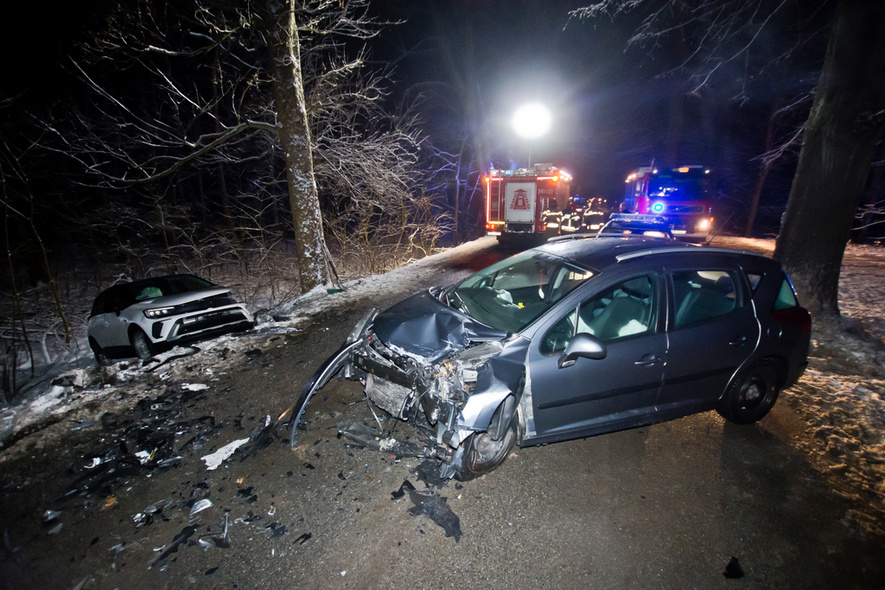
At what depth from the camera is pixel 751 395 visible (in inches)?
142

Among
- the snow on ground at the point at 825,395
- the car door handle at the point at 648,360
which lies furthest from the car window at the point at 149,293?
the car door handle at the point at 648,360

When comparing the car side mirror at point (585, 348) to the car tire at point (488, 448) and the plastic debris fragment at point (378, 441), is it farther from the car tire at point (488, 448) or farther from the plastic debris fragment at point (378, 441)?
the plastic debris fragment at point (378, 441)

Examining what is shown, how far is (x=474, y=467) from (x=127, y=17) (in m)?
9.82

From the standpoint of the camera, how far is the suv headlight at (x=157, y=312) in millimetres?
5328

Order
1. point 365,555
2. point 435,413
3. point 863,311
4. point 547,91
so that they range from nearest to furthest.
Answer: point 365,555, point 435,413, point 863,311, point 547,91

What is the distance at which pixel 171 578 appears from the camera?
87.7 inches

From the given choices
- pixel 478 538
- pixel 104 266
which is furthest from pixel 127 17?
pixel 104 266

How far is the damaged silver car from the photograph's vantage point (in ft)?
9.29

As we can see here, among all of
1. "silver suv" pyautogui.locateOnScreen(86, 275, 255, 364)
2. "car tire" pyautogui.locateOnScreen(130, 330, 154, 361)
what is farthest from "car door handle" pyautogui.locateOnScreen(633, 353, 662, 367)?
"car tire" pyautogui.locateOnScreen(130, 330, 154, 361)

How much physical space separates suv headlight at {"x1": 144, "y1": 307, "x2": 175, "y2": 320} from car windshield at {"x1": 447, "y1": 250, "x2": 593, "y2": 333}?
4373 millimetres

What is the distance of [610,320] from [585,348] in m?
0.75

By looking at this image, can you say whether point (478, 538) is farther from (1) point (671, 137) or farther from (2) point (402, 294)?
(1) point (671, 137)

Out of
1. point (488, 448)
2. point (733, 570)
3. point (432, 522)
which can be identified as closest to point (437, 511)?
point (432, 522)

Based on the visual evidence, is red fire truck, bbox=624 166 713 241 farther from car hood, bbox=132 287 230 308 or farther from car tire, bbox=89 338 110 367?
car tire, bbox=89 338 110 367
